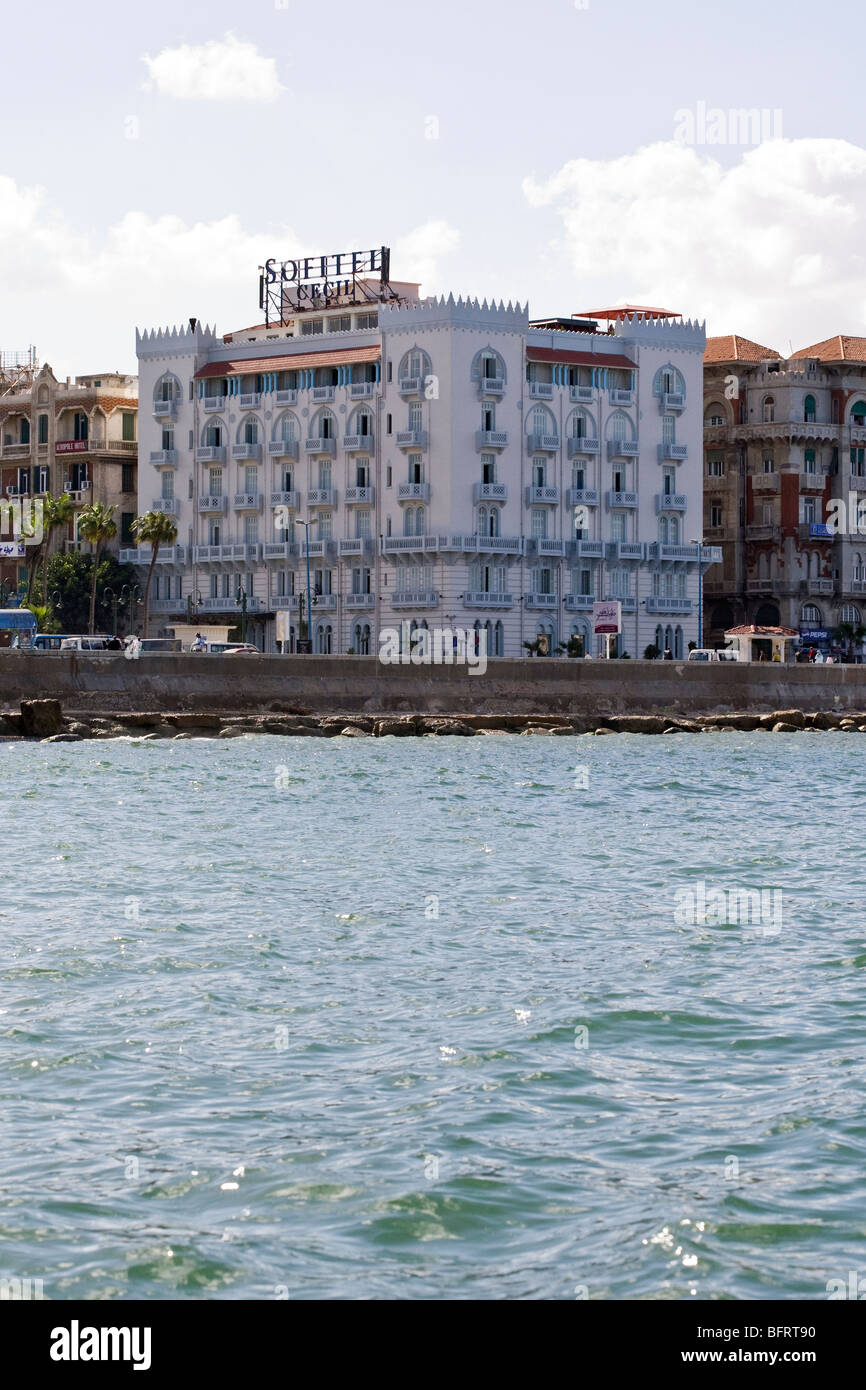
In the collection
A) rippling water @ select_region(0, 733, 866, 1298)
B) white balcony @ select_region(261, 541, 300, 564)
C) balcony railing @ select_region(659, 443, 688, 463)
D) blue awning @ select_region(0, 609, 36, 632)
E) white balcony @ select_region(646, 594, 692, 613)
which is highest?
balcony railing @ select_region(659, 443, 688, 463)

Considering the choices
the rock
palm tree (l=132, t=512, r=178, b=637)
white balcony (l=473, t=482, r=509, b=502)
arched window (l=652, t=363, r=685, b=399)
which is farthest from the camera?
arched window (l=652, t=363, r=685, b=399)

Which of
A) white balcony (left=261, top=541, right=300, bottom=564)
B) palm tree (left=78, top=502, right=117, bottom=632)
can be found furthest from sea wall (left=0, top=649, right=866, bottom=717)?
palm tree (left=78, top=502, right=117, bottom=632)

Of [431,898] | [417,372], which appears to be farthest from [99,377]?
[431,898]

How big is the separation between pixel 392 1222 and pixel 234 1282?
118cm

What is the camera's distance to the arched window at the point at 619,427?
98.0 metres

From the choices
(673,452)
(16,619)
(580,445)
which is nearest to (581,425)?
(580,445)

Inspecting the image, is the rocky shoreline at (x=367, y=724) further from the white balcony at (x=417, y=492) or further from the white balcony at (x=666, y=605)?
the white balcony at (x=417, y=492)

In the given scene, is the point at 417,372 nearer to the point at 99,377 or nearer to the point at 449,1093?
the point at 99,377

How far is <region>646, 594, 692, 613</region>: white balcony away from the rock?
45990 mm

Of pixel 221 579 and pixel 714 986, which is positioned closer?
pixel 714 986

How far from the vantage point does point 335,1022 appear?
16062 millimetres

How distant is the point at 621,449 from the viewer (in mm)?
97438

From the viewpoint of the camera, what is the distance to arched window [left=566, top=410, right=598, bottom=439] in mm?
96688

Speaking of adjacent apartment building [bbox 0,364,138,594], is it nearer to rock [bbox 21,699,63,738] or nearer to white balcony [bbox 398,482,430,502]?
white balcony [bbox 398,482,430,502]
